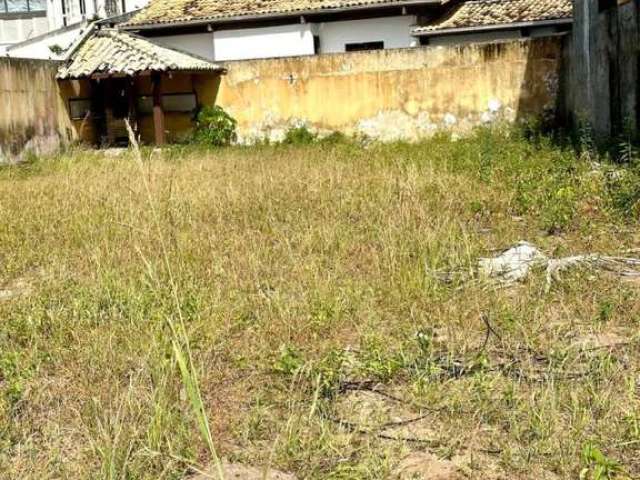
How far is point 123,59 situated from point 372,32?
672 cm

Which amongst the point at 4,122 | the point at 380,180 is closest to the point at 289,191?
the point at 380,180

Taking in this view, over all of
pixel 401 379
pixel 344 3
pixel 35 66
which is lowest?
pixel 401 379

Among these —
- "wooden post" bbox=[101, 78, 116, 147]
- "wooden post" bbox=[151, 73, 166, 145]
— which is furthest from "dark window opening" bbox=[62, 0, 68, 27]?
"wooden post" bbox=[151, 73, 166, 145]

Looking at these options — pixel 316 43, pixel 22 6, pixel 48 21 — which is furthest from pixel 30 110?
pixel 22 6

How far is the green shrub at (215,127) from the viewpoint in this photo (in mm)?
14867

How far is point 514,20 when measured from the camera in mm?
16703

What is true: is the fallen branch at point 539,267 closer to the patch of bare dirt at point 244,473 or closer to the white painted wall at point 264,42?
the patch of bare dirt at point 244,473

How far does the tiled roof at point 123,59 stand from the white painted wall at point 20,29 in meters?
13.9

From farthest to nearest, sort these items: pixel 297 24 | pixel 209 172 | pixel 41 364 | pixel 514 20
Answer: pixel 297 24 < pixel 514 20 < pixel 209 172 < pixel 41 364

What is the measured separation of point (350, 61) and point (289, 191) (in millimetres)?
6989

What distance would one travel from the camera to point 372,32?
1812 cm

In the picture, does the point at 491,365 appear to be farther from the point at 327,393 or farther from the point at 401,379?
the point at 327,393

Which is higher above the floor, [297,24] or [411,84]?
[297,24]

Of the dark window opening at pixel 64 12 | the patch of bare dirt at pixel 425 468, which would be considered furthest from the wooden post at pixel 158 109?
the dark window opening at pixel 64 12
